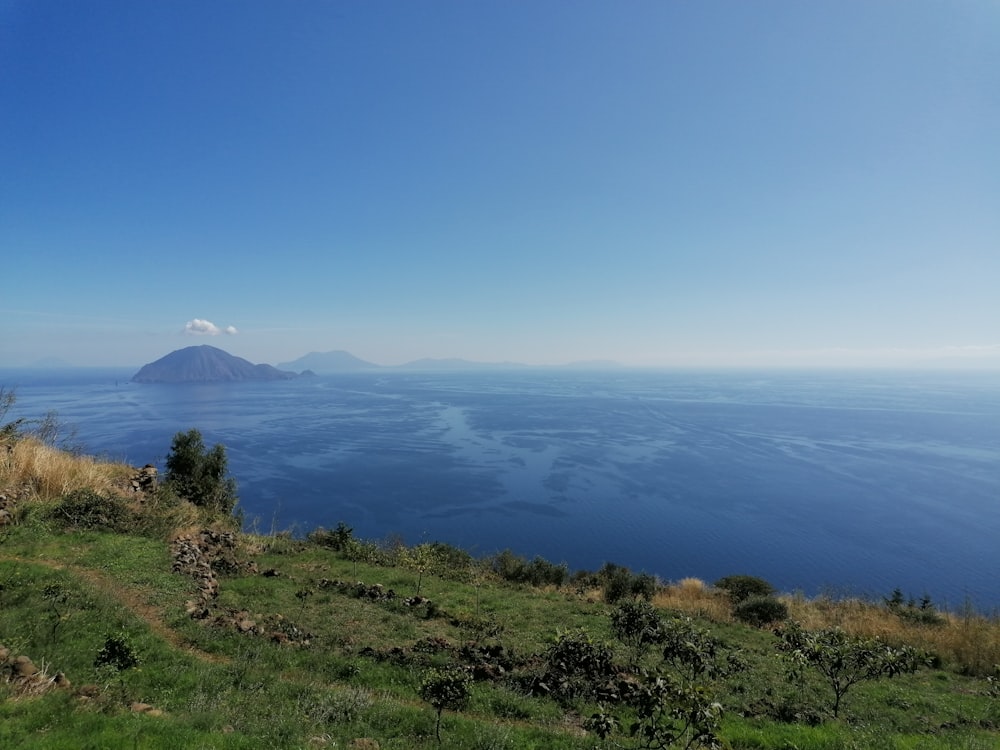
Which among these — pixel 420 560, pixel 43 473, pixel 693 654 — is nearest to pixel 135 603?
pixel 43 473

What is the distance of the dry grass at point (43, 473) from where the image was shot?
14.6m

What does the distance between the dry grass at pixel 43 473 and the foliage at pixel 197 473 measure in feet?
21.8

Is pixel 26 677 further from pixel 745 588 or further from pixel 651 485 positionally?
pixel 651 485

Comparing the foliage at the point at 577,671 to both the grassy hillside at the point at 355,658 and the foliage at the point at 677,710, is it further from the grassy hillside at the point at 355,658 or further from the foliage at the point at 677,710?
the foliage at the point at 677,710

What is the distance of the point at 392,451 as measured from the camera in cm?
8244

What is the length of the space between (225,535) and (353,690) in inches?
480


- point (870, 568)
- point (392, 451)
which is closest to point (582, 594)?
point (870, 568)

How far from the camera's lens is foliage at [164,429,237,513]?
23.9 meters

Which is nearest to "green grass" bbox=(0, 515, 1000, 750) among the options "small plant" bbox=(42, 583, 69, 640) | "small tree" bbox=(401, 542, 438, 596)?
"small plant" bbox=(42, 583, 69, 640)

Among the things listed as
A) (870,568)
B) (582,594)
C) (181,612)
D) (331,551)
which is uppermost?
(181,612)

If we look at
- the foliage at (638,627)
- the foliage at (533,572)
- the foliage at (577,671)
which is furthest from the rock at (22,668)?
the foliage at (533,572)

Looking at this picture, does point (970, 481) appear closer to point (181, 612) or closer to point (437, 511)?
point (437, 511)

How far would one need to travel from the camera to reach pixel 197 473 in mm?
24812

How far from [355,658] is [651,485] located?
60645 millimetres
